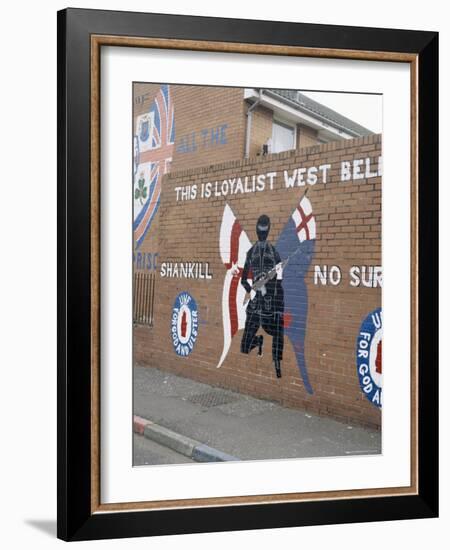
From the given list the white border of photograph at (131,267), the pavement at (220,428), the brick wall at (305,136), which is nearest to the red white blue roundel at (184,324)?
the pavement at (220,428)

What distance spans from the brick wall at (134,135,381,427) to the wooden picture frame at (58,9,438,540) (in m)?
0.23

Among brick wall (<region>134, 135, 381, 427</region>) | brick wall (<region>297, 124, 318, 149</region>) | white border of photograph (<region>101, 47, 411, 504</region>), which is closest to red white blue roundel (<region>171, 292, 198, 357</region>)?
brick wall (<region>134, 135, 381, 427</region>)

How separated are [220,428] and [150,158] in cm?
128

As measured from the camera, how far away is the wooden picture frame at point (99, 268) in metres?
2.67

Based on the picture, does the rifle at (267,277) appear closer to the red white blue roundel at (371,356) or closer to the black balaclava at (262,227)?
the black balaclava at (262,227)

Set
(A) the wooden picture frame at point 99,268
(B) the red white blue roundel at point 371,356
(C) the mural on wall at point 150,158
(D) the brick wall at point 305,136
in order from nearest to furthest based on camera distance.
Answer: (A) the wooden picture frame at point 99,268
(C) the mural on wall at point 150,158
(B) the red white blue roundel at point 371,356
(D) the brick wall at point 305,136

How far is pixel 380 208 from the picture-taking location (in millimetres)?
3064

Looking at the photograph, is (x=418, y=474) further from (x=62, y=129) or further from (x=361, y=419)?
(x=62, y=129)

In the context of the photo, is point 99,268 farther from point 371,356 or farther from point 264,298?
point 371,356

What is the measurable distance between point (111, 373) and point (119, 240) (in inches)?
20.4

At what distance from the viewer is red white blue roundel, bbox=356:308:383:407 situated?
10.2 feet

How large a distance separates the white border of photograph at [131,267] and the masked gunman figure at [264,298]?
0.48 metres

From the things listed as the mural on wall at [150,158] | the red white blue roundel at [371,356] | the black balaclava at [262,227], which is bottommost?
the red white blue roundel at [371,356]

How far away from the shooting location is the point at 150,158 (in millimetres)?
2953
